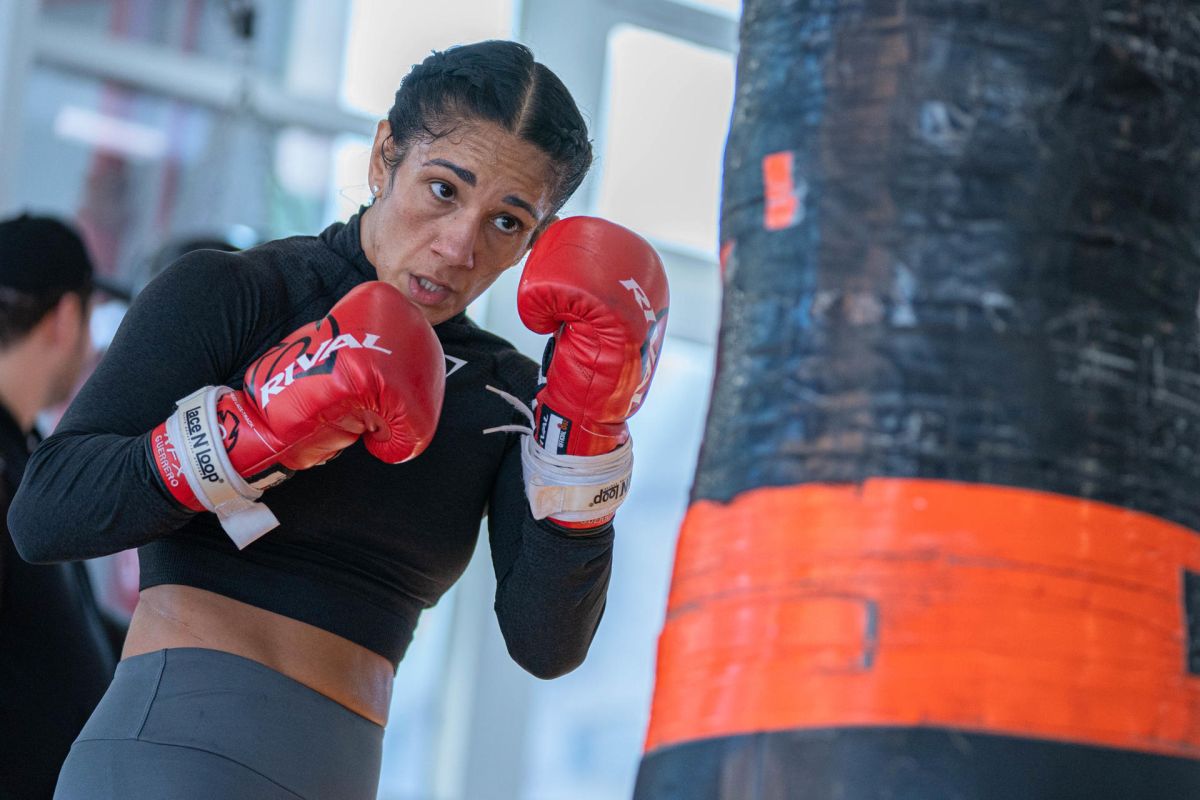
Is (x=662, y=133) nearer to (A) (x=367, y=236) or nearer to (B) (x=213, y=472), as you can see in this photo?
(A) (x=367, y=236)

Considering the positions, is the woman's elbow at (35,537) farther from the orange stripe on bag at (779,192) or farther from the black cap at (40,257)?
the black cap at (40,257)

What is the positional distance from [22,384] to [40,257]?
0.66 feet

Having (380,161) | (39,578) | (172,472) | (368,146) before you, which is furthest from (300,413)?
(368,146)

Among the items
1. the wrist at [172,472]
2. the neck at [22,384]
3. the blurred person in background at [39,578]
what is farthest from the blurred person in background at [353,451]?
the neck at [22,384]

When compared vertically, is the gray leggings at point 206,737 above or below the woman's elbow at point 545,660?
below

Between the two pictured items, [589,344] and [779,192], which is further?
[589,344]

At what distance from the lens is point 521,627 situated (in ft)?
4.25

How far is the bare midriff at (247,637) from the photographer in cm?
117

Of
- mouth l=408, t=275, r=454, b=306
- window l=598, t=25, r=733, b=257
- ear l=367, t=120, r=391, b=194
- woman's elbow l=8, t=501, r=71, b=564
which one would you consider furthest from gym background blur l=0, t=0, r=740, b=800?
woman's elbow l=8, t=501, r=71, b=564

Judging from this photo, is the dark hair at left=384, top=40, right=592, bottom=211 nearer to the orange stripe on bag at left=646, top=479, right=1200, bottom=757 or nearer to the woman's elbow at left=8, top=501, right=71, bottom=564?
the woman's elbow at left=8, top=501, right=71, bottom=564

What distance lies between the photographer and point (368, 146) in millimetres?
4367

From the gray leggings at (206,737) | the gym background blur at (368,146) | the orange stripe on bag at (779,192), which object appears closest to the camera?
Result: the orange stripe on bag at (779,192)

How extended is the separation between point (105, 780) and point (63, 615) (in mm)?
736

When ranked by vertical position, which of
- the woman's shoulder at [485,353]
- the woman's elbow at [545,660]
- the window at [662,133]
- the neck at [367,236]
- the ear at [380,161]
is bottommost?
the woman's elbow at [545,660]
